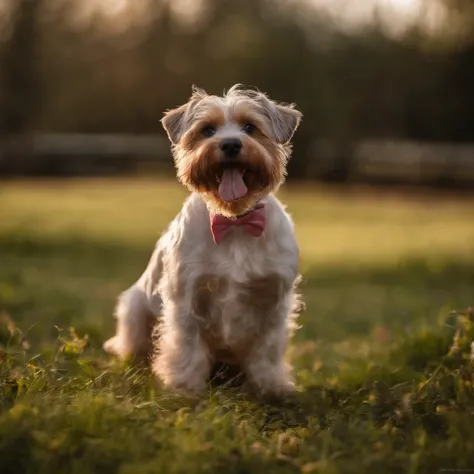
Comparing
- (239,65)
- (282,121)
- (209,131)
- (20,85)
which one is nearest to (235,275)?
(209,131)

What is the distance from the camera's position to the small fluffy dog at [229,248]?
16.3 ft

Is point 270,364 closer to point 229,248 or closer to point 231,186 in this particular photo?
point 229,248

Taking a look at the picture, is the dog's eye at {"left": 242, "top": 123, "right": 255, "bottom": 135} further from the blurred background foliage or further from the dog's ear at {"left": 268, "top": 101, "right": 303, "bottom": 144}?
the blurred background foliage

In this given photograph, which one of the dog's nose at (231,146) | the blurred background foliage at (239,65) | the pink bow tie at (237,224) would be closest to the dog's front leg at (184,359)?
the pink bow tie at (237,224)

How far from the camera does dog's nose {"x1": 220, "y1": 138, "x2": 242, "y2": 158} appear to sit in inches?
189

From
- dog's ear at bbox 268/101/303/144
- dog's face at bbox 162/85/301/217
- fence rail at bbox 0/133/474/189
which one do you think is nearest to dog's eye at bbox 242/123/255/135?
dog's face at bbox 162/85/301/217

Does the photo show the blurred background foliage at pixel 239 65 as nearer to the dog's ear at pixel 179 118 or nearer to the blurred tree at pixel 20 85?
the blurred tree at pixel 20 85

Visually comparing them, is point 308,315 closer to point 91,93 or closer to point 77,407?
point 77,407

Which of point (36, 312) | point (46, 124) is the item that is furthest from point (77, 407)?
point (46, 124)

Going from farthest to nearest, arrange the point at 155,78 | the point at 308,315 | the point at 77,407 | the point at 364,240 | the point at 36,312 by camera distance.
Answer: the point at 155,78, the point at 364,240, the point at 308,315, the point at 36,312, the point at 77,407

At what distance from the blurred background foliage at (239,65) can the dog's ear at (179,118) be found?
27007mm

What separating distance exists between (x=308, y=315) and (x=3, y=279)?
12.7 feet

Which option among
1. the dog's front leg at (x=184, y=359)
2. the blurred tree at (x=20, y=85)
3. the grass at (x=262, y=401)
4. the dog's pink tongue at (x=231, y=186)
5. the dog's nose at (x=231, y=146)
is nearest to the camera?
the grass at (x=262, y=401)

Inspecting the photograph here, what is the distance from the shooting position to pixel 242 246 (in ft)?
16.5
